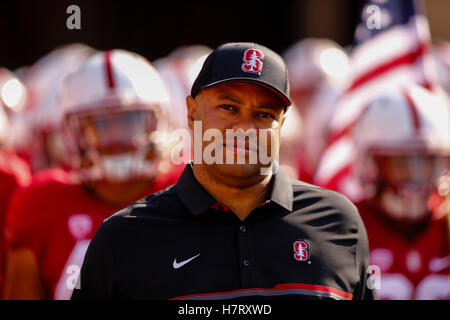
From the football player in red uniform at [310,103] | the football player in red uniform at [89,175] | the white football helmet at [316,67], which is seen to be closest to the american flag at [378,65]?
the football player in red uniform at [310,103]

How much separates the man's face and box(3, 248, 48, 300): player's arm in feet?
5.57

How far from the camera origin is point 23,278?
3.67 m

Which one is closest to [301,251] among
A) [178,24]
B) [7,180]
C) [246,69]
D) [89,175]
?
[246,69]

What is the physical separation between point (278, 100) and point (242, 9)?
1009 cm

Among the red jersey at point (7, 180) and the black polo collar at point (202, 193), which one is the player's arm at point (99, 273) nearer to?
the black polo collar at point (202, 193)

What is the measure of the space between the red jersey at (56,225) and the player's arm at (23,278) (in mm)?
27

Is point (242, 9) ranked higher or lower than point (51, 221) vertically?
higher

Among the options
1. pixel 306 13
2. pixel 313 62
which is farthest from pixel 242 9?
pixel 313 62

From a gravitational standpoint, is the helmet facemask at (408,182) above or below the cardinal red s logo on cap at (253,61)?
below

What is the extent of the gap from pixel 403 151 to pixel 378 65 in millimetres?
971

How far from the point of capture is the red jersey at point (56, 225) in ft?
12.0

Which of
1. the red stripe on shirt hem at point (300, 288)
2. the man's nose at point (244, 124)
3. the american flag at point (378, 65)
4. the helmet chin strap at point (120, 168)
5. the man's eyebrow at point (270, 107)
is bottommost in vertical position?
the red stripe on shirt hem at point (300, 288)
